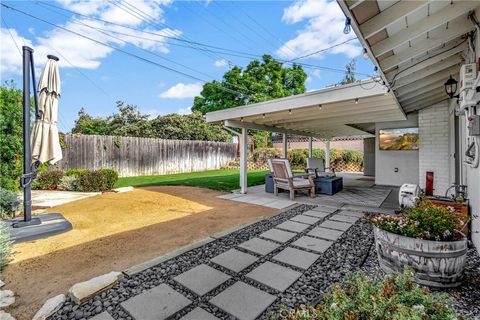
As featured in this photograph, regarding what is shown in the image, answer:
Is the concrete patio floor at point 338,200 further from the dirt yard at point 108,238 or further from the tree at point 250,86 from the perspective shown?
the tree at point 250,86

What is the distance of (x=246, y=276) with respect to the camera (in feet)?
7.63

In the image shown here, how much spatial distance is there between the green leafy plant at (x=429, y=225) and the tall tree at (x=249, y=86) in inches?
737

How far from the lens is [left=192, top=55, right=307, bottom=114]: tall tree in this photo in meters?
20.6

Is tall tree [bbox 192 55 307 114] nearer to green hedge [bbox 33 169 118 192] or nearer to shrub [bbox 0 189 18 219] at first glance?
green hedge [bbox 33 169 118 192]

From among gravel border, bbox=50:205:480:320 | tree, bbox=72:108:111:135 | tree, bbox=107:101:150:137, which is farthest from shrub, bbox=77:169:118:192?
tree, bbox=72:108:111:135

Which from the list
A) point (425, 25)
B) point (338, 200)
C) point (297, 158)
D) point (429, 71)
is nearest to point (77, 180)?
point (338, 200)

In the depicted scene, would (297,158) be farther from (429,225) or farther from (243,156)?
(429,225)

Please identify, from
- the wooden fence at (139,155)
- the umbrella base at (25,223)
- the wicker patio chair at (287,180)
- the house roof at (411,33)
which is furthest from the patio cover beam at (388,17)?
the wooden fence at (139,155)

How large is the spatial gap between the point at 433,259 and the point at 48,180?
9.60m

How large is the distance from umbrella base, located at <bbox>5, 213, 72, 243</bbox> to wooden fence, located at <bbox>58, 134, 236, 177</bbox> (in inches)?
258

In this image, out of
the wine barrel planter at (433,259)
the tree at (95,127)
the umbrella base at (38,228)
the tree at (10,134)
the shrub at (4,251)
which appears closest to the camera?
the wine barrel planter at (433,259)

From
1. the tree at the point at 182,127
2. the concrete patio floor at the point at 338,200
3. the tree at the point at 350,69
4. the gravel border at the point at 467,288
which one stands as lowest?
the gravel border at the point at 467,288

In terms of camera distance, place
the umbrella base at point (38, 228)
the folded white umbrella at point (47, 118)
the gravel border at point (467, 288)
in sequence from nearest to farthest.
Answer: the gravel border at point (467, 288) < the umbrella base at point (38, 228) < the folded white umbrella at point (47, 118)

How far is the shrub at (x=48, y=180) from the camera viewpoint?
291 inches
